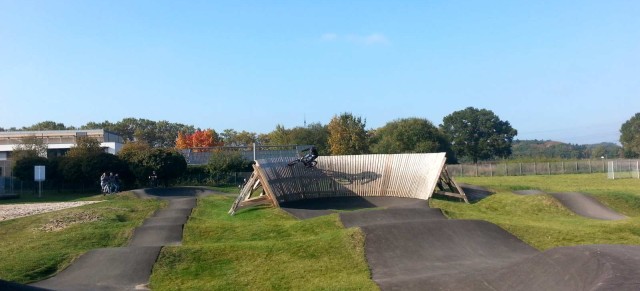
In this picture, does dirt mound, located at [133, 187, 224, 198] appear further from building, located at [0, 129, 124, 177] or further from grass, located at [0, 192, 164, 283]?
building, located at [0, 129, 124, 177]

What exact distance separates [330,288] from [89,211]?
16268 mm

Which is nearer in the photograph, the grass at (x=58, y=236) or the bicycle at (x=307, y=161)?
the grass at (x=58, y=236)

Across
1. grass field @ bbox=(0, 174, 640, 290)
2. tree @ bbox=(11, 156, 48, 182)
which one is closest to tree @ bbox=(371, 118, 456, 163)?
tree @ bbox=(11, 156, 48, 182)

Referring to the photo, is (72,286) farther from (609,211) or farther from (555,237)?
(609,211)

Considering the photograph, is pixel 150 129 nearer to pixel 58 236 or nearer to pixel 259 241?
pixel 58 236

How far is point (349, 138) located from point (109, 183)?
2944 cm

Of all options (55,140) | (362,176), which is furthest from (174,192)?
(55,140)

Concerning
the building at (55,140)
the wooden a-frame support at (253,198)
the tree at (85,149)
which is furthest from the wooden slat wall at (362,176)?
the building at (55,140)

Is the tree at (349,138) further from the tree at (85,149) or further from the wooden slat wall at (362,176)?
the wooden slat wall at (362,176)

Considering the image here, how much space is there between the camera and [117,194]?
113 feet

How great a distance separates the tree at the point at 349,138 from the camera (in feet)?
199

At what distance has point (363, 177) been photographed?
94.7 feet

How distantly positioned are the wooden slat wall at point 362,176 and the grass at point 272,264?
9.26 metres

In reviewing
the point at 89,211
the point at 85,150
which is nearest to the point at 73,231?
the point at 89,211
